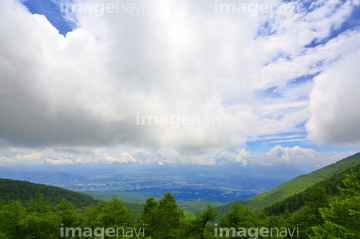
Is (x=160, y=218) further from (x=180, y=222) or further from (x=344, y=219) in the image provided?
(x=344, y=219)

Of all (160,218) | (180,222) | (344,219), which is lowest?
(160,218)

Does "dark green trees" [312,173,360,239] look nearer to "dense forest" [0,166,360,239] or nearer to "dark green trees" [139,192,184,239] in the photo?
"dense forest" [0,166,360,239]

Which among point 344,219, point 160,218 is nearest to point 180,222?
point 160,218

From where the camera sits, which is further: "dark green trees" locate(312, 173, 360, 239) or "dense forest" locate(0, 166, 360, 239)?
"dense forest" locate(0, 166, 360, 239)

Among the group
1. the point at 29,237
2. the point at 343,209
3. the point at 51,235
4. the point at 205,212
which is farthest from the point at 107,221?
the point at 343,209

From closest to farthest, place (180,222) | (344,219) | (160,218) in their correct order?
(344,219)
(180,222)
(160,218)

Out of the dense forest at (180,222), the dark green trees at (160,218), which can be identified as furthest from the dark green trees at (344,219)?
the dark green trees at (160,218)

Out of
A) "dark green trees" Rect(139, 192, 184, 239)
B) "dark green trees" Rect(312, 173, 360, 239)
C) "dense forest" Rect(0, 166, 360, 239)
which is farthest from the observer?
"dark green trees" Rect(139, 192, 184, 239)

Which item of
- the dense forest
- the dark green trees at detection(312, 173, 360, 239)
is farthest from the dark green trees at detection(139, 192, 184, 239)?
the dark green trees at detection(312, 173, 360, 239)

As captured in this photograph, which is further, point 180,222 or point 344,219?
point 180,222

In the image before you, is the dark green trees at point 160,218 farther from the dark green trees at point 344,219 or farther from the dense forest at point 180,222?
the dark green trees at point 344,219

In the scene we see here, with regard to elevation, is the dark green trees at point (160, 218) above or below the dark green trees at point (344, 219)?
below

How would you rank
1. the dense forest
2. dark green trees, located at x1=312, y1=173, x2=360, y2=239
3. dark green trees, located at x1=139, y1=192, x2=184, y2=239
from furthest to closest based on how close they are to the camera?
1. dark green trees, located at x1=139, y1=192, x2=184, y2=239
2. the dense forest
3. dark green trees, located at x1=312, y1=173, x2=360, y2=239
